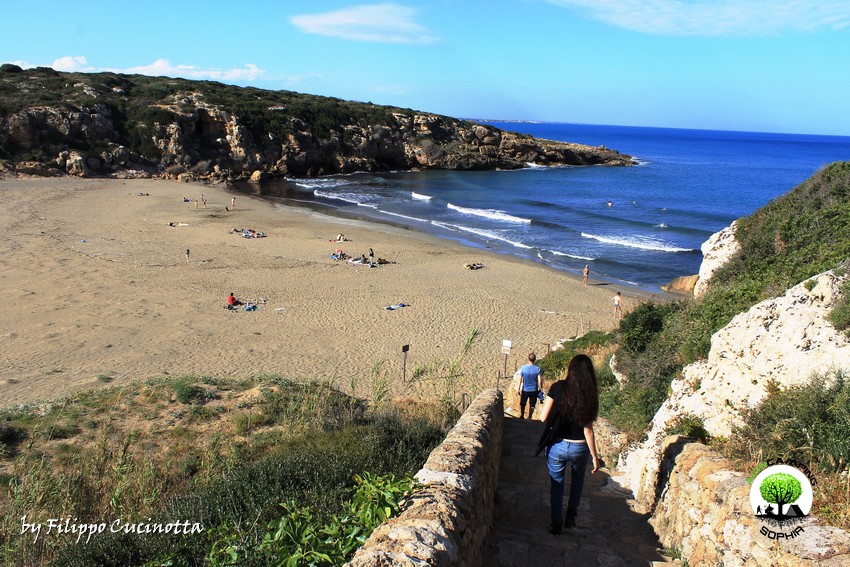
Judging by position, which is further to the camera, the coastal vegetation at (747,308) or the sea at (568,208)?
the sea at (568,208)

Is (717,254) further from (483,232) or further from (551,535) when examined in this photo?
(483,232)

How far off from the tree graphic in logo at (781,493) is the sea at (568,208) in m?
22.3

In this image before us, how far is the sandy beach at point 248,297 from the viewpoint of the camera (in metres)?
14.1

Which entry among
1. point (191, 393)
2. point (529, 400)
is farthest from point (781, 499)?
point (191, 393)

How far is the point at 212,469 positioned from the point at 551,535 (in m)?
3.81

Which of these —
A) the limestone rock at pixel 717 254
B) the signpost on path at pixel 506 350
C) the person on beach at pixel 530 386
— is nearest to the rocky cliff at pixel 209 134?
the signpost on path at pixel 506 350

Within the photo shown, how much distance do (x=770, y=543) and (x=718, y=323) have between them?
164 inches

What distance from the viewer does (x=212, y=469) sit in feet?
20.7

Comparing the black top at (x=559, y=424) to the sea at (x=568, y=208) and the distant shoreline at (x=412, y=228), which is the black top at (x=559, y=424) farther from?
the sea at (x=568, y=208)

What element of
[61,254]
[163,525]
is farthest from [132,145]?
[163,525]

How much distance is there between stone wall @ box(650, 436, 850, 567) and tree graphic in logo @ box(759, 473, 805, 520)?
0.11 meters

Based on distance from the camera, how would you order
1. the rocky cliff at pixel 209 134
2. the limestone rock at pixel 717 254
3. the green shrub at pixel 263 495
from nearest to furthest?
the green shrub at pixel 263 495
the limestone rock at pixel 717 254
the rocky cliff at pixel 209 134

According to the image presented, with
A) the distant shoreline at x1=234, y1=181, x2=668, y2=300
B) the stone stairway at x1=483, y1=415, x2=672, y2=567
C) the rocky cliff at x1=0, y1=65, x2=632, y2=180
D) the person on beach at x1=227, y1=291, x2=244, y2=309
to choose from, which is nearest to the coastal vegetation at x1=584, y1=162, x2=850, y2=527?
the stone stairway at x1=483, y1=415, x2=672, y2=567

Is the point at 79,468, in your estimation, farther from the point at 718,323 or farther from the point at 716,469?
the point at 718,323
